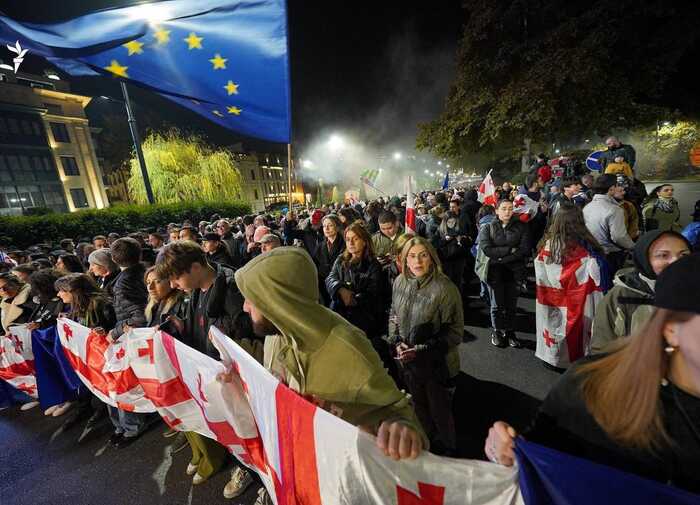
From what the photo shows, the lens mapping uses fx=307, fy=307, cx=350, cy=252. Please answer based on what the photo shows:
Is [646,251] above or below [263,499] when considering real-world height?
above

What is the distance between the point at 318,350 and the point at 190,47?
433cm

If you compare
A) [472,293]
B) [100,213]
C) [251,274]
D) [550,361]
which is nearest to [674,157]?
[472,293]

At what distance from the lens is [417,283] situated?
2.84 meters

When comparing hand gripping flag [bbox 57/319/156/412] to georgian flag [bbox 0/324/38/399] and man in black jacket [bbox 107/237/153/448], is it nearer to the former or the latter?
man in black jacket [bbox 107/237/153/448]

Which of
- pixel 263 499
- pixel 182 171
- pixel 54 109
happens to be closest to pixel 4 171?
pixel 54 109

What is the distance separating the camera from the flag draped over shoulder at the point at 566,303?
11.1 ft

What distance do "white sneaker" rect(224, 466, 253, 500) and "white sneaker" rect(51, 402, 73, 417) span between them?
3067 mm

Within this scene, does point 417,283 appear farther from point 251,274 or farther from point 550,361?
point 550,361

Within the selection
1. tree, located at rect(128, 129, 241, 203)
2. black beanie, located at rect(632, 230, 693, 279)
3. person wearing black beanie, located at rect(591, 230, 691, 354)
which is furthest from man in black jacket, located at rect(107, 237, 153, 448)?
tree, located at rect(128, 129, 241, 203)

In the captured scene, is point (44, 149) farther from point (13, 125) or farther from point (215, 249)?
point (215, 249)

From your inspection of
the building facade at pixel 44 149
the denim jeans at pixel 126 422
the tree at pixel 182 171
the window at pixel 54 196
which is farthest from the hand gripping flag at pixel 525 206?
the window at pixel 54 196

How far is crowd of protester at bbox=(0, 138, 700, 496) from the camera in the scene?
103cm

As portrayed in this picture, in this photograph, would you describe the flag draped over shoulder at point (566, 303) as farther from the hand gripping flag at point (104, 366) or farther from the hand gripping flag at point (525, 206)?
the hand gripping flag at point (104, 366)

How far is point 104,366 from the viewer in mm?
3074
